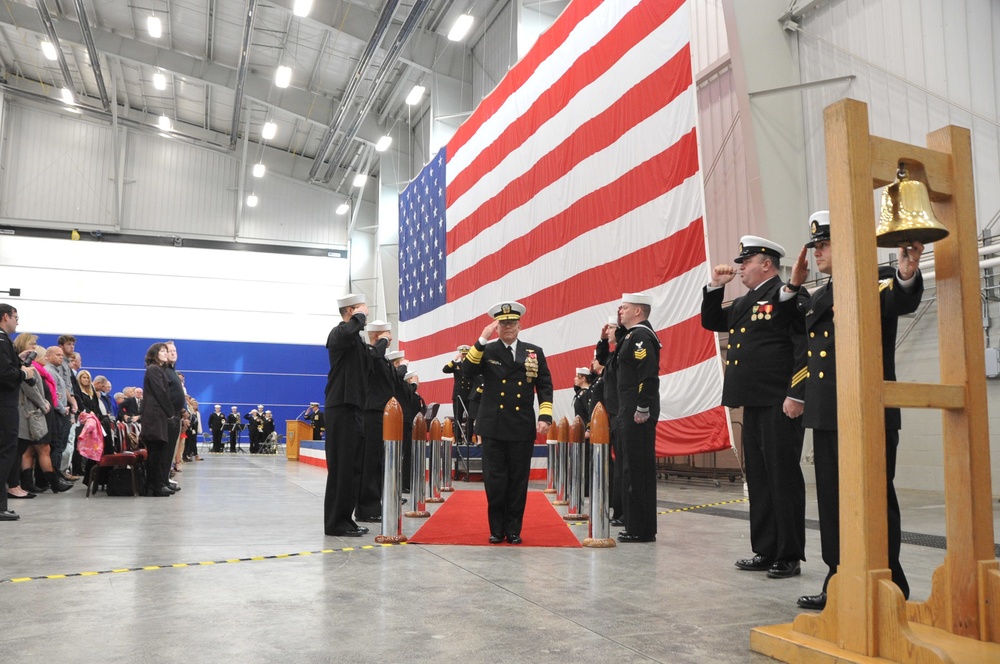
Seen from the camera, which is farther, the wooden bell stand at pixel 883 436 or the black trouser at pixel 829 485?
the black trouser at pixel 829 485

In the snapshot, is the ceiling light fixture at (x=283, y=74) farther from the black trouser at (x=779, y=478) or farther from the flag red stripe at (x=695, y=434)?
the black trouser at (x=779, y=478)

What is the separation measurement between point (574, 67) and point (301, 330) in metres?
15.7

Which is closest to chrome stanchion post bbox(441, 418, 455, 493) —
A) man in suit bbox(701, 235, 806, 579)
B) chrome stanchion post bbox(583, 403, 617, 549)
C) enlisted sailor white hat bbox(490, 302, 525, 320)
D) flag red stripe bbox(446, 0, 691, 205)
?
enlisted sailor white hat bbox(490, 302, 525, 320)

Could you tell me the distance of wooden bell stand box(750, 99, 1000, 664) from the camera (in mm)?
1701

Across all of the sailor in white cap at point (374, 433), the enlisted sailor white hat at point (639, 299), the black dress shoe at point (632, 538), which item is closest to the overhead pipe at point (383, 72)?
the sailor in white cap at point (374, 433)

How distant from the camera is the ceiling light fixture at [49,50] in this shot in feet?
54.7

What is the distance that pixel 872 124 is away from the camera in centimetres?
786

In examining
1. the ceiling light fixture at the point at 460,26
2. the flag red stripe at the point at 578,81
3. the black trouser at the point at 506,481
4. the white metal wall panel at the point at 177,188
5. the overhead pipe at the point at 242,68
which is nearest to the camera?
the black trouser at the point at 506,481

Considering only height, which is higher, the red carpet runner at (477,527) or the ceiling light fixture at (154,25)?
the ceiling light fixture at (154,25)

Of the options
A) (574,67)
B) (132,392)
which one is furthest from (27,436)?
(574,67)

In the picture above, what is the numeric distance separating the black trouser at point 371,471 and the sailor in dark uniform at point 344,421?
846mm

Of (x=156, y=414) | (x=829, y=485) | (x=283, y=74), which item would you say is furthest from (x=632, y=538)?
(x=283, y=74)

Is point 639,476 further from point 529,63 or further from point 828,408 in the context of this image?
point 529,63

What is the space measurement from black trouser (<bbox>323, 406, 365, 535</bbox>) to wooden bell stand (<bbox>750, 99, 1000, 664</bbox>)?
2604mm
